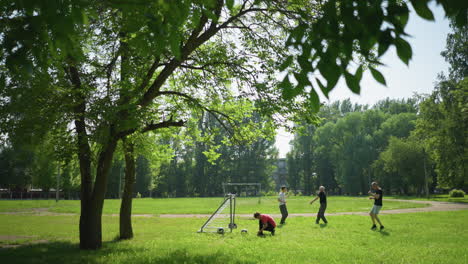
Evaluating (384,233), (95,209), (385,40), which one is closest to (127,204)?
(95,209)

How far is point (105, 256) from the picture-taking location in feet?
29.7

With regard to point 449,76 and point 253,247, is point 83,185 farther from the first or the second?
point 449,76

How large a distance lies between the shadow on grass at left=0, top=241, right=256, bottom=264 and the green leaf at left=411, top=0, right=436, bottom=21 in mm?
6936

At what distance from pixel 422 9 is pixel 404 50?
12.5 inches

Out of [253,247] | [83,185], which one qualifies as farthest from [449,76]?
[83,185]

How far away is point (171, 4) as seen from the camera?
3650 mm

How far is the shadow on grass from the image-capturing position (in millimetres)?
8438

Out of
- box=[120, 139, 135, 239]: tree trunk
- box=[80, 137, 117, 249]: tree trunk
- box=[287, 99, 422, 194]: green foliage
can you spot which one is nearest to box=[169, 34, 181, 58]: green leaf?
box=[80, 137, 117, 249]: tree trunk

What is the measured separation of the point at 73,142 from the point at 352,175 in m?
68.1

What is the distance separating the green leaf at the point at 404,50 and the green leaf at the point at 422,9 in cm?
23

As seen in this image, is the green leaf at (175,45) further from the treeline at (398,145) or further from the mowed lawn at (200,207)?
the mowed lawn at (200,207)

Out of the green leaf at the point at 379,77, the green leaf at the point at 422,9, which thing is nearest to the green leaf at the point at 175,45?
the green leaf at the point at 379,77

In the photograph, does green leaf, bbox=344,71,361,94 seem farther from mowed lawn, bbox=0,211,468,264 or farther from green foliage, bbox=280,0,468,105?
mowed lawn, bbox=0,211,468,264

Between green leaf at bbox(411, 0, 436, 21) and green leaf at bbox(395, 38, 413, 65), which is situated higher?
green leaf at bbox(411, 0, 436, 21)
